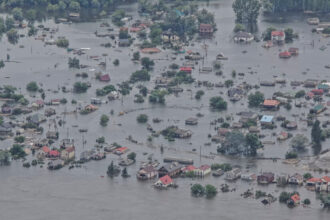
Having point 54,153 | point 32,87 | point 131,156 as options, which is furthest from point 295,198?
point 32,87

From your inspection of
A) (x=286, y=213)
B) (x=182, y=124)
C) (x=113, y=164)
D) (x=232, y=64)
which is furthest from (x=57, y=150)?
(x=232, y=64)

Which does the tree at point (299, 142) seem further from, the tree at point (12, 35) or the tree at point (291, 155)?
the tree at point (12, 35)

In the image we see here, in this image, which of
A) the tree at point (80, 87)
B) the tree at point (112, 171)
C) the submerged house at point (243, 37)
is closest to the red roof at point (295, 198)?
the tree at point (112, 171)

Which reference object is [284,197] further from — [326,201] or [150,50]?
[150,50]

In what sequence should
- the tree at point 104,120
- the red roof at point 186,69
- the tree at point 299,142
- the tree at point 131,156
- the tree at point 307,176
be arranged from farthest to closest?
Result: the red roof at point 186,69 < the tree at point 104,120 < the tree at point 299,142 < the tree at point 131,156 < the tree at point 307,176

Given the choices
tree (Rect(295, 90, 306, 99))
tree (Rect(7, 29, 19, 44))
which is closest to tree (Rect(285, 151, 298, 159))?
tree (Rect(295, 90, 306, 99))

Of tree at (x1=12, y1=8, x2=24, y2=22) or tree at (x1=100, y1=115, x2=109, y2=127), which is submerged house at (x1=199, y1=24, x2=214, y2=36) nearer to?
tree at (x1=12, y1=8, x2=24, y2=22)
